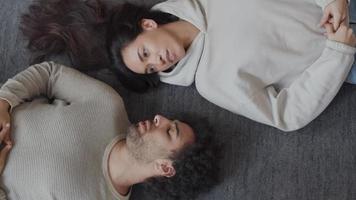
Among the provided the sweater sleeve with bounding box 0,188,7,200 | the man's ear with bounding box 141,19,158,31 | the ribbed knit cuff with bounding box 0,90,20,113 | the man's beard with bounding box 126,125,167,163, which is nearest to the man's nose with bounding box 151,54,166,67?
the man's ear with bounding box 141,19,158,31

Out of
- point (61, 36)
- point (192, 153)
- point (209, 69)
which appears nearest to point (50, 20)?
point (61, 36)

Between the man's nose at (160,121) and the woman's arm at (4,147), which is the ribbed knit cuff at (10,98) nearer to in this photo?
the woman's arm at (4,147)

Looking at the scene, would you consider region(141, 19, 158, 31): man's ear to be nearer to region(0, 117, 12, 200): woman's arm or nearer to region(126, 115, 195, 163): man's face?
region(126, 115, 195, 163): man's face

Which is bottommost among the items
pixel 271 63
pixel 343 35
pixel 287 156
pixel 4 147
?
pixel 287 156

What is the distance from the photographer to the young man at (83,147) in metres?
1.30

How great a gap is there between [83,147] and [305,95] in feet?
2.27

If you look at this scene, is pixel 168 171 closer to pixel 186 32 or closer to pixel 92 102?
pixel 92 102

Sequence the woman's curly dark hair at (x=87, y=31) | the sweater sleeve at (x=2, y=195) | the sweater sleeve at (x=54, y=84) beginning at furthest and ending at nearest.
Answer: the woman's curly dark hair at (x=87, y=31), the sweater sleeve at (x=54, y=84), the sweater sleeve at (x=2, y=195)

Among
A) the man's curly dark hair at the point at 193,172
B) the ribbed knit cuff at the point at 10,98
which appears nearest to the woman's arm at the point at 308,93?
the man's curly dark hair at the point at 193,172

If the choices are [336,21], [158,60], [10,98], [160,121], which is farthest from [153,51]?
[336,21]

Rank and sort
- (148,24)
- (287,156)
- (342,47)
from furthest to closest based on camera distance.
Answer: (148,24) → (287,156) → (342,47)

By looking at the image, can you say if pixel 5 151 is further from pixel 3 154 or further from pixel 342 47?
pixel 342 47

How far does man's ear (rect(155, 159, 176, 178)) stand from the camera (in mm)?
1325

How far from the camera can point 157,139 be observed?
1.32m
